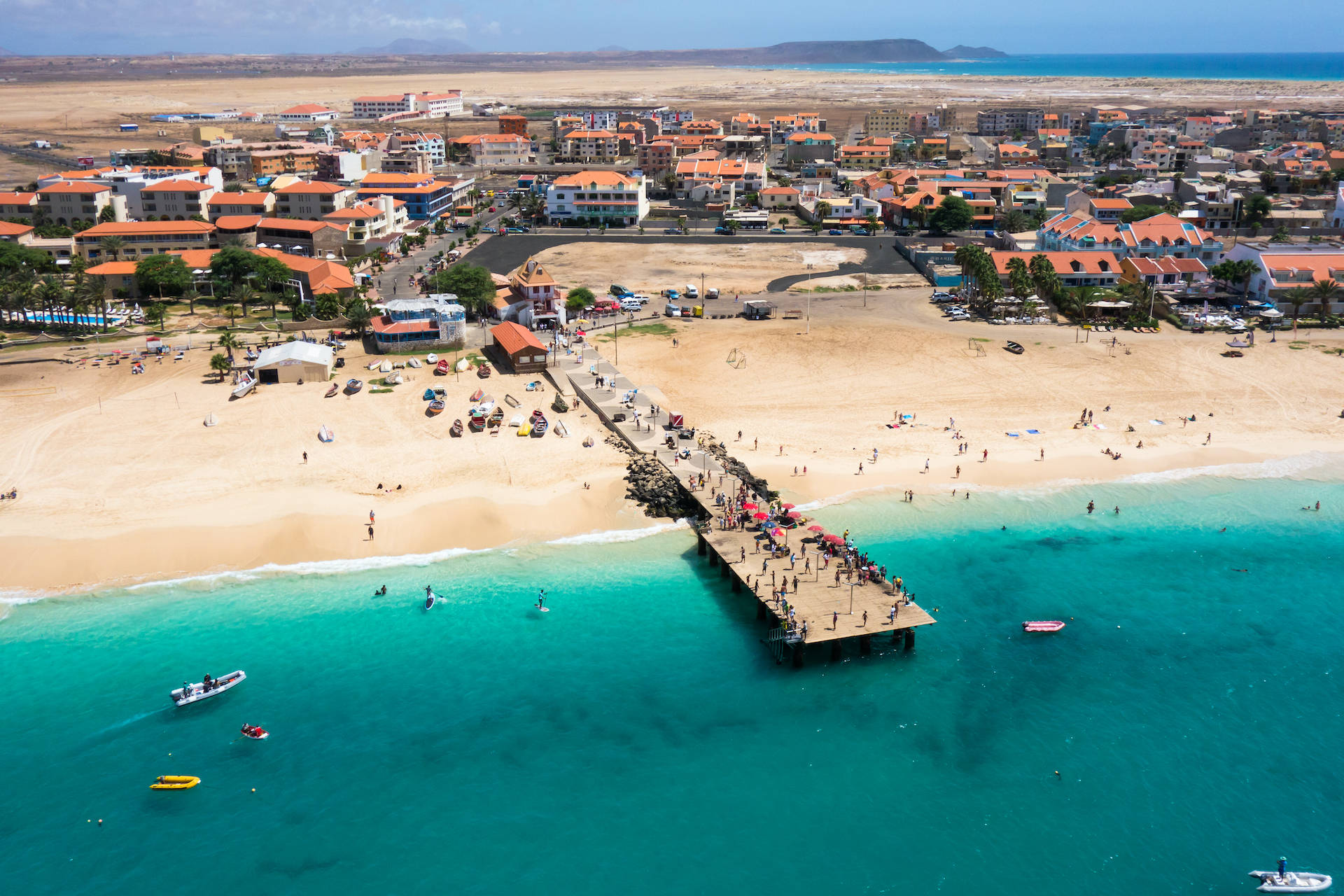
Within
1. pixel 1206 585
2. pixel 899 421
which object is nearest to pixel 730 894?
pixel 1206 585

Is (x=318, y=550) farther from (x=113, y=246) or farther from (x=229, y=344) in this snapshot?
(x=113, y=246)

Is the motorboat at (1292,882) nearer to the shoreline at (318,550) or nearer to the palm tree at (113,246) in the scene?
the shoreline at (318,550)

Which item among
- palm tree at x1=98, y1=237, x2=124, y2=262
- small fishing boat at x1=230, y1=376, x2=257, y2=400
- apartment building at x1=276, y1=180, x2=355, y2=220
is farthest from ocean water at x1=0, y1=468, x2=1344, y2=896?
apartment building at x1=276, y1=180, x2=355, y2=220

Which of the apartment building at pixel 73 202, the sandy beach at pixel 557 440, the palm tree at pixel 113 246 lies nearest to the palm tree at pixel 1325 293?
the sandy beach at pixel 557 440

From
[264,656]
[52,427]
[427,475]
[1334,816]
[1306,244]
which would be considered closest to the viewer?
[1334,816]

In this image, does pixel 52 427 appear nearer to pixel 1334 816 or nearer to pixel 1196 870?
pixel 1196 870

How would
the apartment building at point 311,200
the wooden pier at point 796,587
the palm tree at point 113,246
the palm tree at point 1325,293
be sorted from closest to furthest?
the wooden pier at point 796,587 < the palm tree at point 1325,293 < the palm tree at point 113,246 < the apartment building at point 311,200
